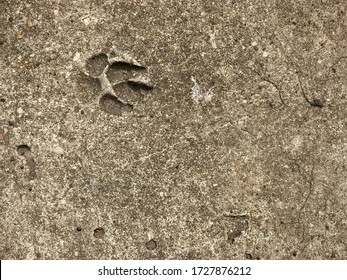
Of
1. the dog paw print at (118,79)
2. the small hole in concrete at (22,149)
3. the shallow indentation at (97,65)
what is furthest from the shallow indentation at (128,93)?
the small hole in concrete at (22,149)

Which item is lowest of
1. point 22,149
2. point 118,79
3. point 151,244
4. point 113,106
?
point 151,244

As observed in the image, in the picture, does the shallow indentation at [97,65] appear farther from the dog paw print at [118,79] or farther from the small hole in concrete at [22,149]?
the small hole in concrete at [22,149]

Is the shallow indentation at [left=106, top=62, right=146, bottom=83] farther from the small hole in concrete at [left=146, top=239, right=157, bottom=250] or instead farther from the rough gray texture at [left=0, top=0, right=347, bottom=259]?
the small hole in concrete at [left=146, top=239, right=157, bottom=250]

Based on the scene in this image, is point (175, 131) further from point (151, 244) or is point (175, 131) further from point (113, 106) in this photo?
point (151, 244)

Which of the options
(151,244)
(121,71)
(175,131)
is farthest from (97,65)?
(151,244)

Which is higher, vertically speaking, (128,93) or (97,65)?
(97,65)

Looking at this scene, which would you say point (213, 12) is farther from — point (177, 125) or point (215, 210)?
point (215, 210)

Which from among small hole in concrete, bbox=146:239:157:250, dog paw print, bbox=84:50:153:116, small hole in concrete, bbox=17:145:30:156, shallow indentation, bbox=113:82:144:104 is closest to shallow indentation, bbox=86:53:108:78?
dog paw print, bbox=84:50:153:116
